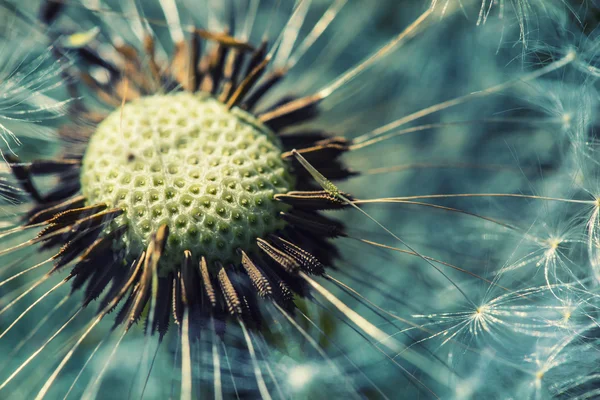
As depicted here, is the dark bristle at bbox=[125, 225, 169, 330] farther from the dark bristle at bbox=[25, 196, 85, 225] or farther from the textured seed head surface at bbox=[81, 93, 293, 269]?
the dark bristle at bbox=[25, 196, 85, 225]

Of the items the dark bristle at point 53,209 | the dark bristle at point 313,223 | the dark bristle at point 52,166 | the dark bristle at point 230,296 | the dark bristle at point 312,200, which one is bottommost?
the dark bristle at point 230,296

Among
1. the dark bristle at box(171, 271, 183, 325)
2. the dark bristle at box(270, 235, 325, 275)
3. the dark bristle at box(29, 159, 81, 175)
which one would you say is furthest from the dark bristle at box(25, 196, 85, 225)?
the dark bristle at box(270, 235, 325, 275)

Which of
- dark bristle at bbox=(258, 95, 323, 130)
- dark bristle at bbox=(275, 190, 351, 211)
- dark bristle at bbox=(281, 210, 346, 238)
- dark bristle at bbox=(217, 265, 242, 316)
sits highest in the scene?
dark bristle at bbox=(258, 95, 323, 130)

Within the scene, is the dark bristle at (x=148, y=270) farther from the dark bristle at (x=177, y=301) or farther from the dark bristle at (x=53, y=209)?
the dark bristle at (x=53, y=209)

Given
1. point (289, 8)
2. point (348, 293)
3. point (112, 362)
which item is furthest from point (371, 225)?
point (112, 362)

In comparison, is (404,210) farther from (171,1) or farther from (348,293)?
(171,1)

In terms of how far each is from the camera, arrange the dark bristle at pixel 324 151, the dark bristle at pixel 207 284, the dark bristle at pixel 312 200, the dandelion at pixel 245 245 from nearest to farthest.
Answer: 1. the dark bristle at pixel 207 284
2. the dandelion at pixel 245 245
3. the dark bristle at pixel 312 200
4. the dark bristle at pixel 324 151

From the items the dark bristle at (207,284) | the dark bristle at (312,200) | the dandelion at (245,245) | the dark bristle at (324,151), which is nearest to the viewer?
the dark bristle at (207,284)

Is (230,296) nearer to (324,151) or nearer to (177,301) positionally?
(177,301)

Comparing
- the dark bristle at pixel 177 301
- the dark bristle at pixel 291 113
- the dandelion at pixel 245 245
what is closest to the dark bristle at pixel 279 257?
the dandelion at pixel 245 245
